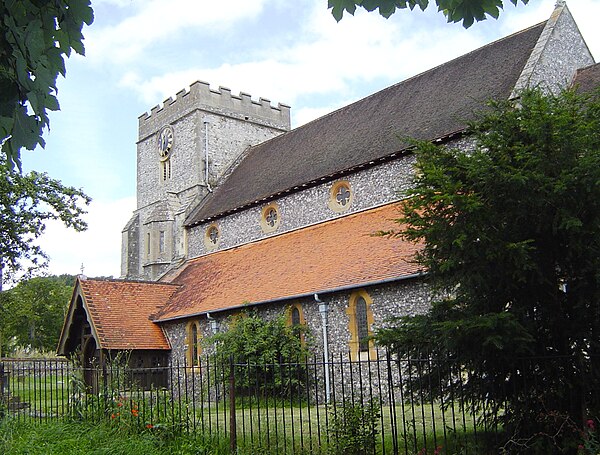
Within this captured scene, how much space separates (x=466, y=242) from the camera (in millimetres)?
7703

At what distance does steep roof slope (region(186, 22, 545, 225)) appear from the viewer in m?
18.3

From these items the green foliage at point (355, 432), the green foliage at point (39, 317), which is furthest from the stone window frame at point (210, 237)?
the green foliage at point (39, 317)

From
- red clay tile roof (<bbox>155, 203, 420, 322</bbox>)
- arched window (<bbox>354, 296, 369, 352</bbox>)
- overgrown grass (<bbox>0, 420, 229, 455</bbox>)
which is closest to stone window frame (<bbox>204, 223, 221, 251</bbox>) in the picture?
red clay tile roof (<bbox>155, 203, 420, 322</bbox>)

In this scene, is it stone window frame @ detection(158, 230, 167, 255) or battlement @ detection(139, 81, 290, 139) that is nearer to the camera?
stone window frame @ detection(158, 230, 167, 255)

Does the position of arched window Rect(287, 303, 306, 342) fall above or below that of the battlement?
below

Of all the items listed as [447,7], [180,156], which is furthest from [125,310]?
[447,7]

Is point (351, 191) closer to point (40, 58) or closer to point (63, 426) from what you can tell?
point (63, 426)

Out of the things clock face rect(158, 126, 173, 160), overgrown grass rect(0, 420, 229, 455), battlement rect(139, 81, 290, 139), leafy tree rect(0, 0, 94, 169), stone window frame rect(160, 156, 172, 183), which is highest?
battlement rect(139, 81, 290, 139)

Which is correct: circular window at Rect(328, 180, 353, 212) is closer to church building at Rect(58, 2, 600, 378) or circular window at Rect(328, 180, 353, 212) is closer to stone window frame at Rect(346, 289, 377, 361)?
church building at Rect(58, 2, 600, 378)

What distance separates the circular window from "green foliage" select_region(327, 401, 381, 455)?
11806 millimetres

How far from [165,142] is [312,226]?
1370 cm

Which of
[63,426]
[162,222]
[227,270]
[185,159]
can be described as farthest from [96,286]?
[63,426]

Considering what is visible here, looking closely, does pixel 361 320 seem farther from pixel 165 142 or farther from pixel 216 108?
pixel 165 142

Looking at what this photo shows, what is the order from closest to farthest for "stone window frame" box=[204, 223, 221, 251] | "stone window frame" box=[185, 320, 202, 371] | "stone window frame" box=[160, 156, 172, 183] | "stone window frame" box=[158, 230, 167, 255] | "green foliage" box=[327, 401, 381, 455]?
1. "green foliage" box=[327, 401, 381, 455]
2. "stone window frame" box=[185, 320, 202, 371]
3. "stone window frame" box=[204, 223, 221, 251]
4. "stone window frame" box=[158, 230, 167, 255]
5. "stone window frame" box=[160, 156, 172, 183]
